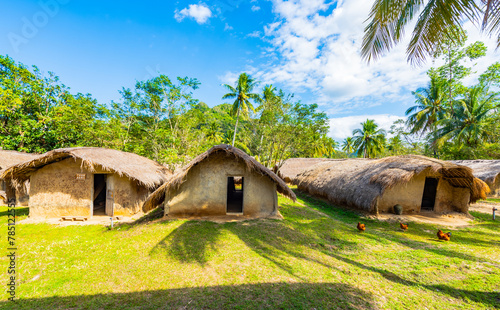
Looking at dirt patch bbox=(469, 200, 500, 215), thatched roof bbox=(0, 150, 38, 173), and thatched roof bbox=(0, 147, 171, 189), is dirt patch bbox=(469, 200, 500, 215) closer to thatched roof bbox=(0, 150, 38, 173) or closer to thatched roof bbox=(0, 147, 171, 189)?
thatched roof bbox=(0, 147, 171, 189)

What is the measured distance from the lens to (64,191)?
805 cm

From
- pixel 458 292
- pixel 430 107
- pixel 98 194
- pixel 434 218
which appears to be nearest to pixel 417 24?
pixel 458 292

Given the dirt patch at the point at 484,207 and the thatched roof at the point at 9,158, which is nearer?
the thatched roof at the point at 9,158

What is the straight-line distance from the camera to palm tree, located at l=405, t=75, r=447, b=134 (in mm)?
19388

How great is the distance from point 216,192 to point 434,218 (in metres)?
10.4

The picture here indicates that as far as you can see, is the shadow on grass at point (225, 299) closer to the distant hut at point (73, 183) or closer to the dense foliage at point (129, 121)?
the distant hut at point (73, 183)

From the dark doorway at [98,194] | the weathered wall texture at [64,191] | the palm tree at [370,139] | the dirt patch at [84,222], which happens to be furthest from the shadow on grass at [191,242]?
the palm tree at [370,139]

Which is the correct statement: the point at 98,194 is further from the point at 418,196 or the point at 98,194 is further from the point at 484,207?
the point at 484,207

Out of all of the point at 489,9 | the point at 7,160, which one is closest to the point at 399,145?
the point at 489,9

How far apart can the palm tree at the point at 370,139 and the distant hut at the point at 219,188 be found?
25.3 meters

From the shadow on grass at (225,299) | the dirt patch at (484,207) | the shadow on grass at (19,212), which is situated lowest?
the shadow on grass at (19,212)

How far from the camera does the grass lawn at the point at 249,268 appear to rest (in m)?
3.31

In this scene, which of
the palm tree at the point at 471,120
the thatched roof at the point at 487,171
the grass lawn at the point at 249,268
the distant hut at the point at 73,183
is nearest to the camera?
the grass lawn at the point at 249,268

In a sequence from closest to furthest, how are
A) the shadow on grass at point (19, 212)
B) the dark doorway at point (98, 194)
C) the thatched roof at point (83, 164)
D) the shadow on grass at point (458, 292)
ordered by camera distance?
the shadow on grass at point (458, 292), the thatched roof at point (83, 164), the shadow on grass at point (19, 212), the dark doorway at point (98, 194)
